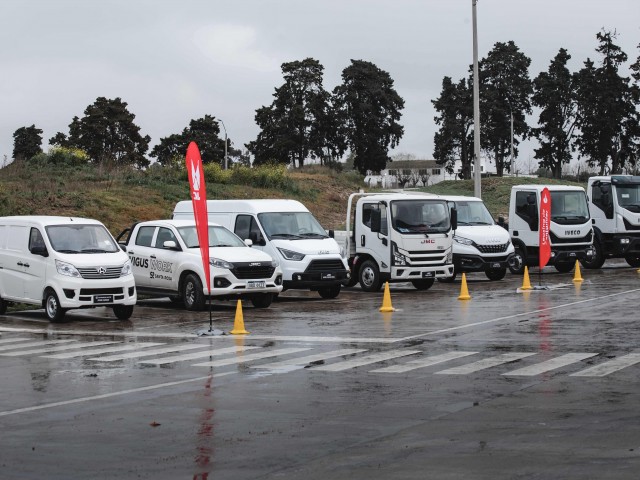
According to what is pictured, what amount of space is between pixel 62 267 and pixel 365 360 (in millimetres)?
9104

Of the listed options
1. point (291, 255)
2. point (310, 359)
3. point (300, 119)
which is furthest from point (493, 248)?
point (300, 119)

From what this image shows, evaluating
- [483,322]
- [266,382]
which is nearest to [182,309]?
[483,322]

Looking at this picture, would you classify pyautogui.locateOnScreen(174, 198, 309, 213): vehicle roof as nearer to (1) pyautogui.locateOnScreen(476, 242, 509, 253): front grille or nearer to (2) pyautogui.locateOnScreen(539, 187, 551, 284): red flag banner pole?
(1) pyautogui.locateOnScreen(476, 242, 509, 253): front grille

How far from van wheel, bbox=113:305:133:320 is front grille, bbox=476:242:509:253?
38.7 feet

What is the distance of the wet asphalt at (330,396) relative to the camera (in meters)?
8.78

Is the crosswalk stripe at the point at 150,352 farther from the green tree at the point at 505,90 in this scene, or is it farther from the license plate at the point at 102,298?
the green tree at the point at 505,90

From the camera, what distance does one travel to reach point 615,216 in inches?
1442

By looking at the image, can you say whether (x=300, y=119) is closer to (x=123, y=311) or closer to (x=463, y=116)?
(x=463, y=116)

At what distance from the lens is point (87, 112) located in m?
119

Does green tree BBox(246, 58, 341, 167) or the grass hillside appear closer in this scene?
the grass hillside

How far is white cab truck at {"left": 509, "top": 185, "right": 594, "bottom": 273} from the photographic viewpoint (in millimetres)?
34531

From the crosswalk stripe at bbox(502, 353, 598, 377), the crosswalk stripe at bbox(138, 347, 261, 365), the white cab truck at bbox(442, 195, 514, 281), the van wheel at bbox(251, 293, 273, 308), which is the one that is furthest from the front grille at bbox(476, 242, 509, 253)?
the crosswalk stripe at bbox(502, 353, 598, 377)

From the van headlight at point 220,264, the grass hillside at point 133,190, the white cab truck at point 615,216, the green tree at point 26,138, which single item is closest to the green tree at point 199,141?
the green tree at point 26,138

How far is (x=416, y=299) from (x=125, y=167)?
102 feet
